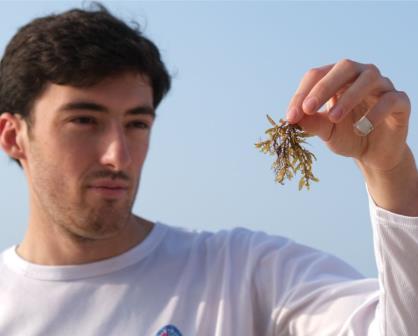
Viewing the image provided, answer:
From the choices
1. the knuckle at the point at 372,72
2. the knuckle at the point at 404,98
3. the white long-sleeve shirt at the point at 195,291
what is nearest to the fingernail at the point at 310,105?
the knuckle at the point at 372,72

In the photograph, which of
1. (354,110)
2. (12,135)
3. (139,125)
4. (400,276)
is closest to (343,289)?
(400,276)

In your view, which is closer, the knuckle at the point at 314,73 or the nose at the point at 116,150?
the knuckle at the point at 314,73

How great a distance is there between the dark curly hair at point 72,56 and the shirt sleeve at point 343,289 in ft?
4.30

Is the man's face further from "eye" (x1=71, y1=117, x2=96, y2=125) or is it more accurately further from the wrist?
the wrist

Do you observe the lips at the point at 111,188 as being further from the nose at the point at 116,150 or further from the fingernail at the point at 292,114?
the fingernail at the point at 292,114

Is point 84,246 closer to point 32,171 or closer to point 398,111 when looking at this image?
point 32,171

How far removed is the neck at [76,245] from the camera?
384 centimetres

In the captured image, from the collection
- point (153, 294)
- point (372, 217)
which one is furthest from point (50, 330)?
point (372, 217)

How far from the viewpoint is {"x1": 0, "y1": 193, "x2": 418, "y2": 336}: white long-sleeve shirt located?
3203 mm

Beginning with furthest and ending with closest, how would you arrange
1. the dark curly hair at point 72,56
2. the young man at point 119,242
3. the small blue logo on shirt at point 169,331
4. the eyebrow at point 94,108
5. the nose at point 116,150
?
the dark curly hair at point 72,56 → the eyebrow at point 94,108 → the nose at point 116,150 → the small blue logo on shirt at point 169,331 → the young man at point 119,242

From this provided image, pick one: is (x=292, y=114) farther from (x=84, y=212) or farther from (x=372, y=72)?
(x=84, y=212)

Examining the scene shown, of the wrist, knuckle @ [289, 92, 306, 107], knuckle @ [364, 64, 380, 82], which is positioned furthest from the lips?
knuckle @ [364, 64, 380, 82]

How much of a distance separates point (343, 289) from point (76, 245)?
58.5 inches

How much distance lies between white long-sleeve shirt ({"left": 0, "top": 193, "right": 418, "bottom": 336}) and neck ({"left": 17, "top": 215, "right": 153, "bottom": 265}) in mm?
55
